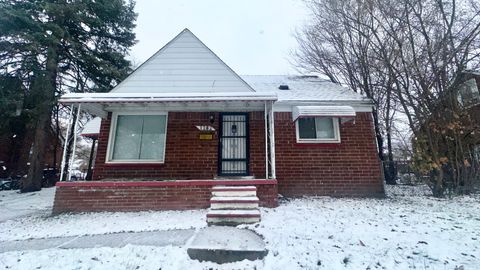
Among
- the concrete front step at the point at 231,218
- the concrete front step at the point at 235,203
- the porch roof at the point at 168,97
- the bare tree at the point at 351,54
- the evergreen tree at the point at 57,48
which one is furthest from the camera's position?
the evergreen tree at the point at 57,48

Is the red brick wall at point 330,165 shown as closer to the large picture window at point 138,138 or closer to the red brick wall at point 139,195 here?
the red brick wall at point 139,195

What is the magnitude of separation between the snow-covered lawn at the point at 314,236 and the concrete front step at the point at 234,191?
0.56m

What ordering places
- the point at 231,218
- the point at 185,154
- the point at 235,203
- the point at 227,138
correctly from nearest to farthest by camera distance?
the point at 231,218, the point at 235,203, the point at 185,154, the point at 227,138

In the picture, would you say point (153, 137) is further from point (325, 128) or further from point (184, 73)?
point (325, 128)

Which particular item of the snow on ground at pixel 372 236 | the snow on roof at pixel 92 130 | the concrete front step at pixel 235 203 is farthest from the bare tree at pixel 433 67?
the snow on roof at pixel 92 130

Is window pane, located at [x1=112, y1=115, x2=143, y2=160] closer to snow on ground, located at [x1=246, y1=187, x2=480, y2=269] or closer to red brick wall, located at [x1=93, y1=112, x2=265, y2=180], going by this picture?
red brick wall, located at [x1=93, y1=112, x2=265, y2=180]

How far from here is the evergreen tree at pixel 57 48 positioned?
36.2 ft

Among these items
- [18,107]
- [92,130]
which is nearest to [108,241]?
[92,130]

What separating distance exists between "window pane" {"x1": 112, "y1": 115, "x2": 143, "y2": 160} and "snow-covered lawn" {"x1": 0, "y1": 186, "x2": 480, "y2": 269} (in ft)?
7.58

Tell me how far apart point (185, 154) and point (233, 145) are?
1601 mm

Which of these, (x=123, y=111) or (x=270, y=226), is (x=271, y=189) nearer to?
(x=270, y=226)

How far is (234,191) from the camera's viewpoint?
5648 mm

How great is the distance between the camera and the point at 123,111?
7613 millimetres

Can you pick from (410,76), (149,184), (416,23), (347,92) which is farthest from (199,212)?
(416,23)
